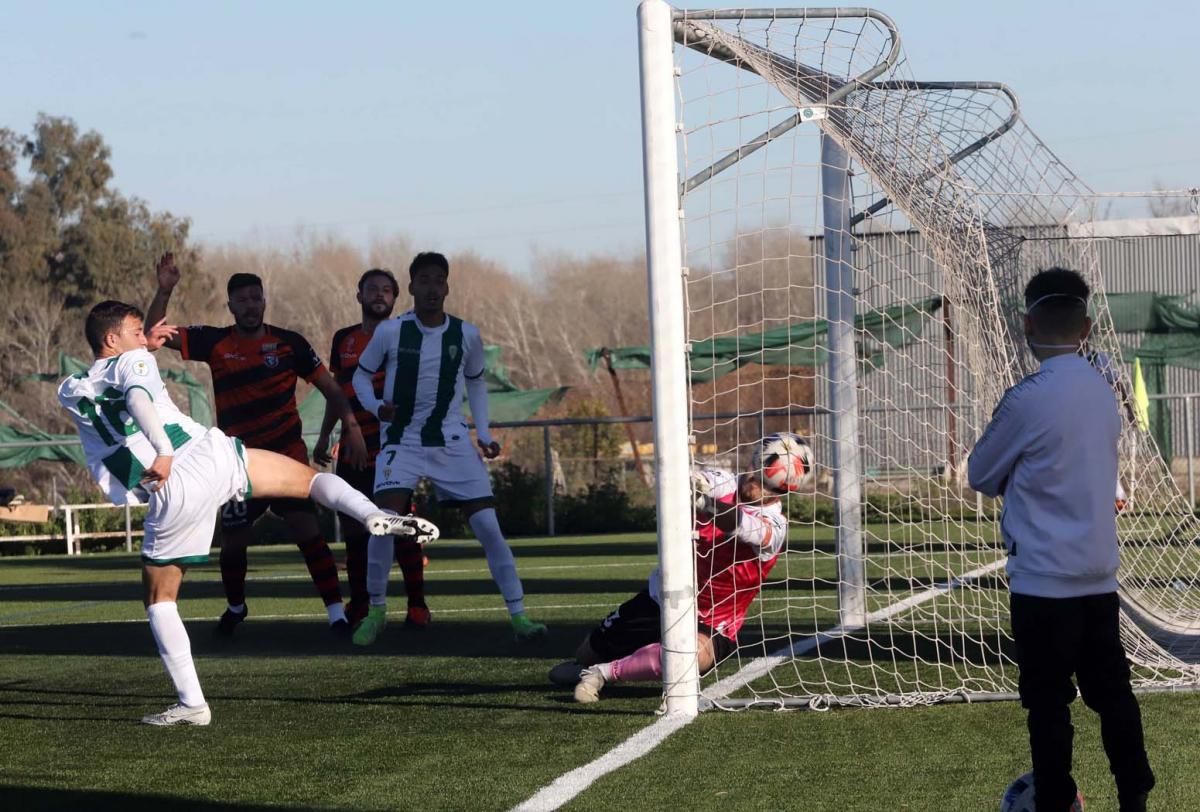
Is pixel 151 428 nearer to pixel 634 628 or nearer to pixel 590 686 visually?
pixel 590 686

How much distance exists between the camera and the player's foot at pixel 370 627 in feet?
29.3

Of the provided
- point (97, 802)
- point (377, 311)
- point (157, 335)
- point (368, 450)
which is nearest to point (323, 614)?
point (368, 450)

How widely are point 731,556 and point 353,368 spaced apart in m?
3.97

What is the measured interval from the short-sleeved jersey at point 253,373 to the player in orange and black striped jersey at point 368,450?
28 centimetres

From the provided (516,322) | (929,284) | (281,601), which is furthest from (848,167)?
(516,322)

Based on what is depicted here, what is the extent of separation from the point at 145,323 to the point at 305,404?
653 inches

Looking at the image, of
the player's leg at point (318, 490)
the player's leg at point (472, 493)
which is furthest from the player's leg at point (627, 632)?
the player's leg at point (472, 493)

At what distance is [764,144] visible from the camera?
6.95 metres

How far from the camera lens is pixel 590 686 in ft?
21.7

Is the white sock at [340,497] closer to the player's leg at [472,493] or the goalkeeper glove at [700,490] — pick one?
the goalkeeper glove at [700,490]

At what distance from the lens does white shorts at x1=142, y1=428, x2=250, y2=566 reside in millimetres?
6359

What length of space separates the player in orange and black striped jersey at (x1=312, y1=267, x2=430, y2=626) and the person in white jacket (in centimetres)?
569

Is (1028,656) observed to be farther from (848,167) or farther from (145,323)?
(145,323)

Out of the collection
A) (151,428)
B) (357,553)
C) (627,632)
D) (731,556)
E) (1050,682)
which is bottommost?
(627,632)
